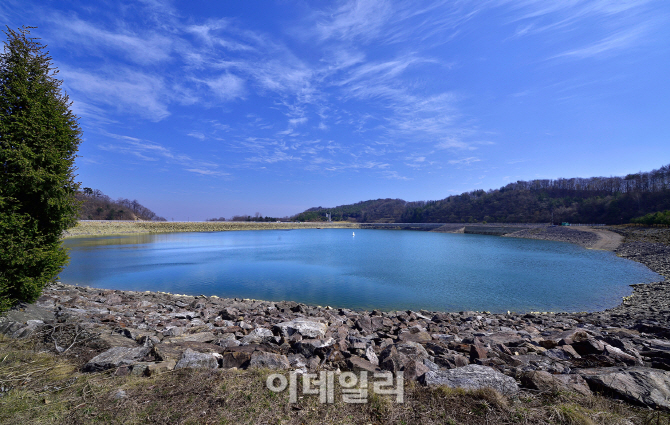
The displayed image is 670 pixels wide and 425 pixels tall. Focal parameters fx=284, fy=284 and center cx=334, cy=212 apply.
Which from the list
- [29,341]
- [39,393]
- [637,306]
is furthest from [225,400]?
[637,306]

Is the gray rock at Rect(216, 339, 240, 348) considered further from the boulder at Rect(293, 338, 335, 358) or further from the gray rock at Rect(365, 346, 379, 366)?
the gray rock at Rect(365, 346, 379, 366)

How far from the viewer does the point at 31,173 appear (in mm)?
5719

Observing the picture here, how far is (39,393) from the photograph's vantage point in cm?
333

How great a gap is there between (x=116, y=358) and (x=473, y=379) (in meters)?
4.98

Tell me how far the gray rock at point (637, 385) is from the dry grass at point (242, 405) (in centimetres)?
19

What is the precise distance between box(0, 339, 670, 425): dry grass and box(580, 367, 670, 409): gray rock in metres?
0.19

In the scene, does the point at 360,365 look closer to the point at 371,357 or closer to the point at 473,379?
the point at 371,357

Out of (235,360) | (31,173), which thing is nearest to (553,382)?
(235,360)

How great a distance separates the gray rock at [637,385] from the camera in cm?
313

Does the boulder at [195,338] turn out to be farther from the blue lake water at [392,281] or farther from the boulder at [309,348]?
the blue lake water at [392,281]

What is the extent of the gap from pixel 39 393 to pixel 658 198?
96489 millimetres

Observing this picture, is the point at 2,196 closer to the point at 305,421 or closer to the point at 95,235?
the point at 305,421

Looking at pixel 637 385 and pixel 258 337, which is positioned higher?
pixel 637 385

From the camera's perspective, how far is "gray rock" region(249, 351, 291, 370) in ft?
13.3
